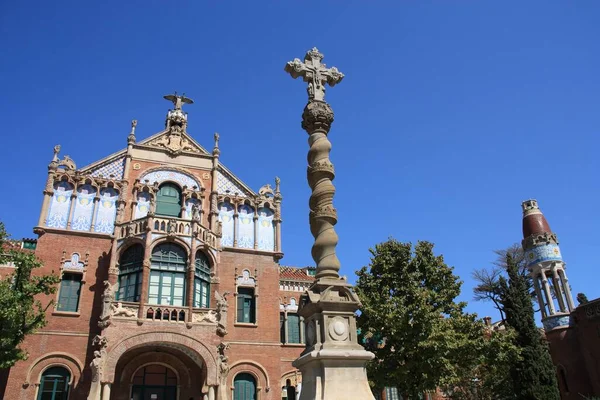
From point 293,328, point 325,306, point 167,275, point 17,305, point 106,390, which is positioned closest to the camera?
point 325,306

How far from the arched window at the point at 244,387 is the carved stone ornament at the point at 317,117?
1683 centimetres

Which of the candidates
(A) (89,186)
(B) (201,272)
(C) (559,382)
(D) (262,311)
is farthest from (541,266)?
(A) (89,186)

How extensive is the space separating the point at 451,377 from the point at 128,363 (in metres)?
15.3

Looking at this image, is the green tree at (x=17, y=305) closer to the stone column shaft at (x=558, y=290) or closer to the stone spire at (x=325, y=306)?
the stone spire at (x=325, y=306)

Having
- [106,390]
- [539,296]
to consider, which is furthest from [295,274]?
[539,296]

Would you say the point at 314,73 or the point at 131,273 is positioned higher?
the point at 314,73

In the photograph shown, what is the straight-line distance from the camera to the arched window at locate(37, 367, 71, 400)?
874 inches

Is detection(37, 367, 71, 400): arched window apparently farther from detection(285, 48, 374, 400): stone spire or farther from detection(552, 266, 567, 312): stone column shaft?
detection(552, 266, 567, 312): stone column shaft

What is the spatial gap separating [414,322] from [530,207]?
57.0 ft

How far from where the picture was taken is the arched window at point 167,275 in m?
24.3

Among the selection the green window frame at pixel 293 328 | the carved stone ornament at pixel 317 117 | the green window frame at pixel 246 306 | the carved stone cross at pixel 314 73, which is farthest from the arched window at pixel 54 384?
the carved stone cross at pixel 314 73

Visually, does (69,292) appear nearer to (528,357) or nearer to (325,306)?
(325,306)

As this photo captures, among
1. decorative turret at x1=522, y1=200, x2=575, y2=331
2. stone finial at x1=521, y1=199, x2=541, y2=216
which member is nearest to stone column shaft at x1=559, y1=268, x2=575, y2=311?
decorative turret at x1=522, y1=200, x2=575, y2=331

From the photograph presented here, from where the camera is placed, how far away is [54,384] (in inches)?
886
